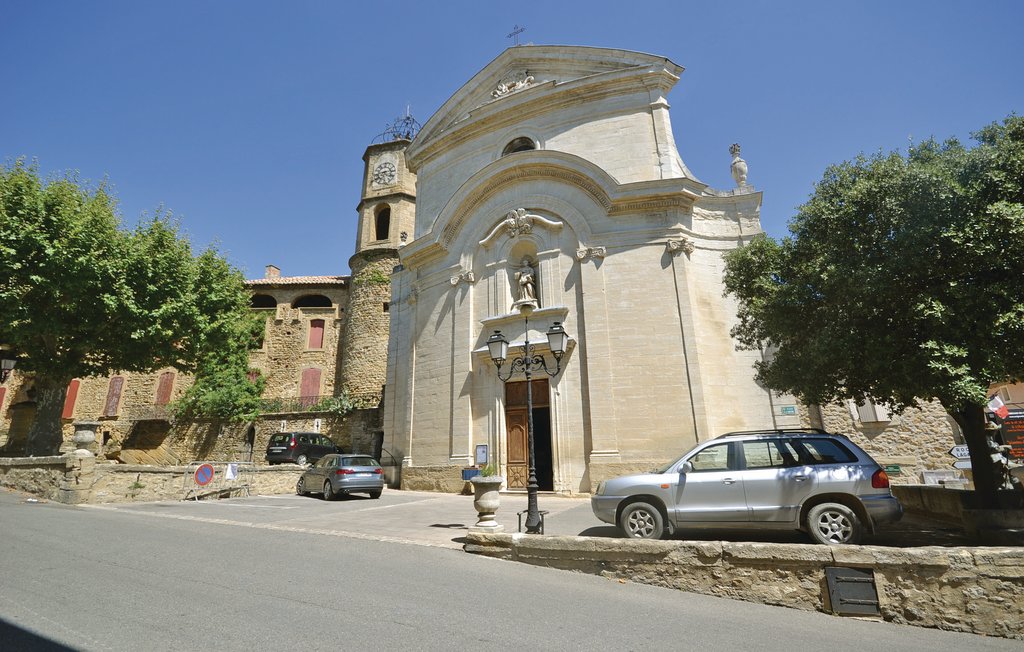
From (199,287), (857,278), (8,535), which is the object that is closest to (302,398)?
(199,287)

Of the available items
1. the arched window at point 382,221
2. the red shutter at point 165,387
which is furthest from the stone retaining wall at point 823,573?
the red shutter at point 165,387

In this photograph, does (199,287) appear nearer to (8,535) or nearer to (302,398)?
(302,398)

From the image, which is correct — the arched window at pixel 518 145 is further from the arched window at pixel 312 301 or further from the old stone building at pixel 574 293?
the arched window at pixel 312 301

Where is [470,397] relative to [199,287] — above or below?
below

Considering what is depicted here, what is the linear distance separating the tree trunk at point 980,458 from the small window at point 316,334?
30113 mm

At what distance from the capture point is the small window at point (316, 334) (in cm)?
3109

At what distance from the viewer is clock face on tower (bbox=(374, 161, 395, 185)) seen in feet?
111

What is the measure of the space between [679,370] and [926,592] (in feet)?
32.5

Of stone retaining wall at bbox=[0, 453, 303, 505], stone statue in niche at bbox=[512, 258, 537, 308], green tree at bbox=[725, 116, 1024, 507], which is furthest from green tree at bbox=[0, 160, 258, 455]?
green tree at bbox=[725, 116, 1024, 507]

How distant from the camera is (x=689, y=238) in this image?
52.0 feet

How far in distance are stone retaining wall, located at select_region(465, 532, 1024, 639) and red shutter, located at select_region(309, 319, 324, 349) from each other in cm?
2790

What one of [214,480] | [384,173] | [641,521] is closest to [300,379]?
[384,173]

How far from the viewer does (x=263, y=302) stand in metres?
33.7

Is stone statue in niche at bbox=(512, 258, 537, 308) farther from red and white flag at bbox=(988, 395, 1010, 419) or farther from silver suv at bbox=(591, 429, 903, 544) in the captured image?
red and white flag at bbox=(988, 395, 1010, 419)
